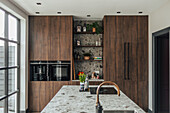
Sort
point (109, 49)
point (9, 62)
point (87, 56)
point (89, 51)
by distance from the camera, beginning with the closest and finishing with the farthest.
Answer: point (9, 62) < point (109, 49) < point (87, 56) < point (89, 51)

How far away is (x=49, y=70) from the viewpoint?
15.9 feet

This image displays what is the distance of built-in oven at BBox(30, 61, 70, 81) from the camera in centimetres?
482

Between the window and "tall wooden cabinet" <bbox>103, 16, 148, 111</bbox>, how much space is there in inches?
92.1

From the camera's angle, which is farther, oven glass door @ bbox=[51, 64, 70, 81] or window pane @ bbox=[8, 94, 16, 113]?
oven glass door @ bbox=[51, 64, 70, 81]

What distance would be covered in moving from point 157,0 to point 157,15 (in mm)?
724

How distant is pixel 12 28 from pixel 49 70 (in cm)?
149

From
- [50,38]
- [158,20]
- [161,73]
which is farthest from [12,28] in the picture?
[161,73]

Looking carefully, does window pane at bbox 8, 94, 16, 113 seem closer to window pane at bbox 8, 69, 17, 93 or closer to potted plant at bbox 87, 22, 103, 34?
window pane at bbox 8, 69, 17, 93

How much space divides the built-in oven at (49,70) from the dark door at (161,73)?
2.37 m

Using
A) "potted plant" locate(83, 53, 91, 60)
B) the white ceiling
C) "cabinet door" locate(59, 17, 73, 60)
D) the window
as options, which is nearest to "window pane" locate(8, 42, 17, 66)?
the window

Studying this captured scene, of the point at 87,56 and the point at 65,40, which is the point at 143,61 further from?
the point at 65,40

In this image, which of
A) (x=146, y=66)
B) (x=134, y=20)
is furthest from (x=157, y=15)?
(x=146, y=66)

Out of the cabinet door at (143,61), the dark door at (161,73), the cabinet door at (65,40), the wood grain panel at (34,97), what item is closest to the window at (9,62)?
the wood grain panel at (34,97)

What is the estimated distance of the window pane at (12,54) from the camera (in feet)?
12.8
